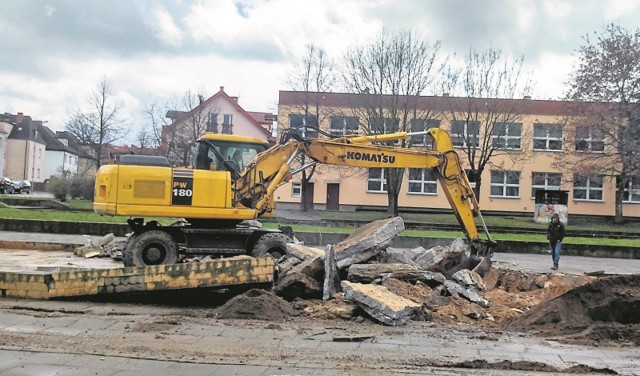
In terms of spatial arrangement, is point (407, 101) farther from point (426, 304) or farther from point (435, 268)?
point (426, 304)

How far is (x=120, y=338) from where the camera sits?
8.01 metres

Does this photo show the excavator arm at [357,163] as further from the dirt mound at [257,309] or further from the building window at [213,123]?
the building window at [213,123]

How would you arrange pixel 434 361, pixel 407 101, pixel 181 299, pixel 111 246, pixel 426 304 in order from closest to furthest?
pixel 434 361 < pixel 426 304 < pixel 181 299 < pixel 111 246 < pixel 407 101

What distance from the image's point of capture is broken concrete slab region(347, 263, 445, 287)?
38.3ft

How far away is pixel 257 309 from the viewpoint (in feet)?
32.1

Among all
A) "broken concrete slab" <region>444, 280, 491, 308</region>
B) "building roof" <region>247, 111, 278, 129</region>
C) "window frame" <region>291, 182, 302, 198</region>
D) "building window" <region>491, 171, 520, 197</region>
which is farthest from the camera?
"building roof" <region>247, 111, 278, 129</region>

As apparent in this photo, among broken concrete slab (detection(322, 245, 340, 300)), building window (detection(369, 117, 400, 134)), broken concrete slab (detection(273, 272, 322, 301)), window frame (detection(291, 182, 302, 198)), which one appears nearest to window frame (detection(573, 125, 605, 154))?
building window (detection(369, 117, 400, 134))

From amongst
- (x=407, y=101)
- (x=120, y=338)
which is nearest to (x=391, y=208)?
(x=407, y=101)

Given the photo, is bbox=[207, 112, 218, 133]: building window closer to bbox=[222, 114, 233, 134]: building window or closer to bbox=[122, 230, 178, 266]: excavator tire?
bbox=[222, 114, 233, 134]: building window

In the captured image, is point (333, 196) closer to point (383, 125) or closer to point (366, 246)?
point (383, 125)

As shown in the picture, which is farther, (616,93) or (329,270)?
(616,93)

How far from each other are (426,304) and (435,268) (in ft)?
11.2

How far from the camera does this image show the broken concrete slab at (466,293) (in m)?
11.4

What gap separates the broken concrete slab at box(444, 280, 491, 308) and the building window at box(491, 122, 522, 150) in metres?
30.0
